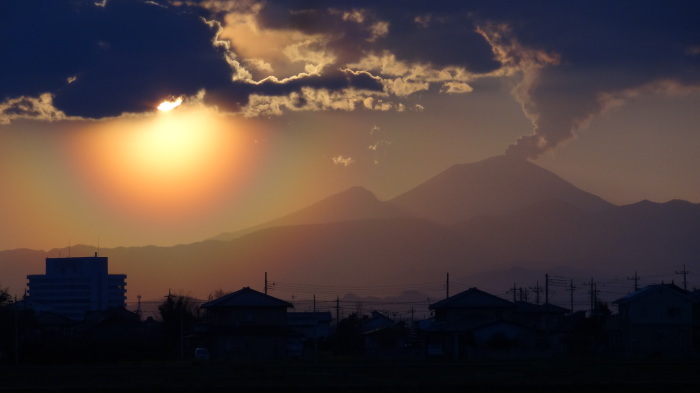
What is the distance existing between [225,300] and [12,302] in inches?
741

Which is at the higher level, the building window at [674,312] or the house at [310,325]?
the building window at [674,312]

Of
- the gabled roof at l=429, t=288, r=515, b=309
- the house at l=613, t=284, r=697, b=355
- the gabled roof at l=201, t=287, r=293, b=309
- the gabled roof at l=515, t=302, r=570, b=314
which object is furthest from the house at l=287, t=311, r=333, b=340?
the house at l=613, t=284, r=697, b=355

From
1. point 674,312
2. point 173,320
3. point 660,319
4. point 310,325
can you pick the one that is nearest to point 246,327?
point 173,320

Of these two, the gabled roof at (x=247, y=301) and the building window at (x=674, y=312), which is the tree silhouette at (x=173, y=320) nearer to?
the gabled roof at (x=247, y=301)

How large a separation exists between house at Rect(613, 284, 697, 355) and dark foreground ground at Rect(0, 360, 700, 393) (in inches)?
1443

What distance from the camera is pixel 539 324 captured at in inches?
3748

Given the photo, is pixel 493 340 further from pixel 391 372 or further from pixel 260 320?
pixel 391 372

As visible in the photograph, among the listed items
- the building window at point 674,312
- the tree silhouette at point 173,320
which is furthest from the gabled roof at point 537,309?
the tree silhouette at point 173,320

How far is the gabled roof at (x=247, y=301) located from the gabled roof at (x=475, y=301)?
14439 millimetres

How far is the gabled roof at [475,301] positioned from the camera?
8019cm

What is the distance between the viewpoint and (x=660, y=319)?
84562mm

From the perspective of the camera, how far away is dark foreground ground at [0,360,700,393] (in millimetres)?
34438

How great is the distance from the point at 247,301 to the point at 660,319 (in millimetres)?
36173

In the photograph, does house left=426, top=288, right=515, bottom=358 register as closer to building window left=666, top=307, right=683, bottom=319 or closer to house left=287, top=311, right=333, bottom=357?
house left=287, top=311, right=333, bottom=357
